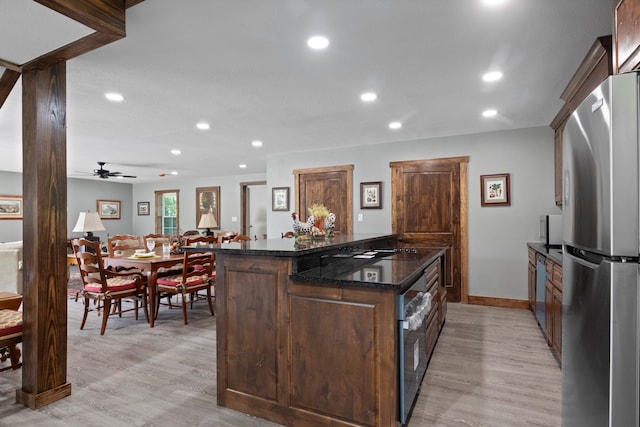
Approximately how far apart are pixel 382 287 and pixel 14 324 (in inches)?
99.9

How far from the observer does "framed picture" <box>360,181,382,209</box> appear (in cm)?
554

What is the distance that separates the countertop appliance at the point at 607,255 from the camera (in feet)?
3.71

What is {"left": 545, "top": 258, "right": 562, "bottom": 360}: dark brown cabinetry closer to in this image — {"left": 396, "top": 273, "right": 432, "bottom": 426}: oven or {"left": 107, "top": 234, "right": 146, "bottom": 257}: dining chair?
{"left": 396, "top": 273, "right": 432, "bottom": 426}: oven

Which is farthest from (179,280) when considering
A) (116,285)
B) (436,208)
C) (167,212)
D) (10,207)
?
(10,207)

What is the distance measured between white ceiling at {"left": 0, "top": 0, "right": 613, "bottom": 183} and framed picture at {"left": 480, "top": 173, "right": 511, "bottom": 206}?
2.16 feet

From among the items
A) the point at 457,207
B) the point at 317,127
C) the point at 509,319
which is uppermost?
the point at 317,127

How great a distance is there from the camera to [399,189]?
17.7 feet

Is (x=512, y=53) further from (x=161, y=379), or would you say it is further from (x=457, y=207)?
(x=161, y=379)

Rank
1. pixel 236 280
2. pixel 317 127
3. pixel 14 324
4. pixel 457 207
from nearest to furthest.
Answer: pixel 236 280, pixel 14 324, pixel 317 127, pixel 457 207

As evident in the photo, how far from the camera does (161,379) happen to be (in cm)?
267

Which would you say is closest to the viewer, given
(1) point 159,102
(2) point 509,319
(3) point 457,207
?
(1) point 159,102

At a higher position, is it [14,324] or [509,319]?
[14,324]

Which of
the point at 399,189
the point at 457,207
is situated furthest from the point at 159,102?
the point at 457,207

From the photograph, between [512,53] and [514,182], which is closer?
[512,53]
